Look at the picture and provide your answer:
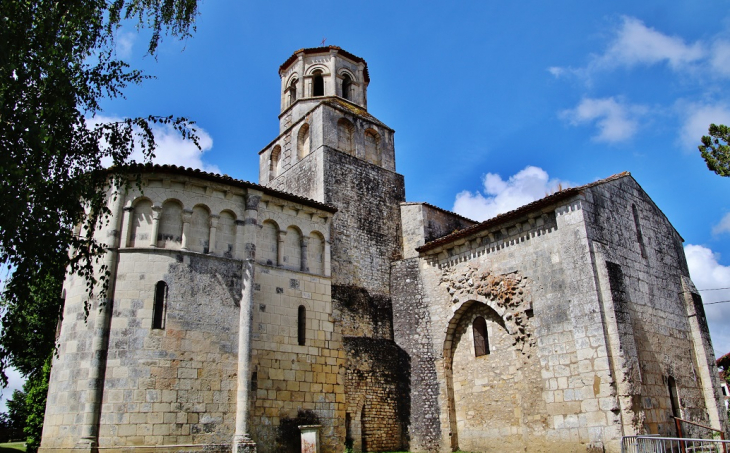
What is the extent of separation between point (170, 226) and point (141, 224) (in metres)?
0.75

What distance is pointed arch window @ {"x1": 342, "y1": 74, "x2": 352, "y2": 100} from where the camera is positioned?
951 inches

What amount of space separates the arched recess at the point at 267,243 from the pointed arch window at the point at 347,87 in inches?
356

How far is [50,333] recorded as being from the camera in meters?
20.5

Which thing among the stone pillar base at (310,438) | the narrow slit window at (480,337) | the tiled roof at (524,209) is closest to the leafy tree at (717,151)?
the tiled roof at (524,209)

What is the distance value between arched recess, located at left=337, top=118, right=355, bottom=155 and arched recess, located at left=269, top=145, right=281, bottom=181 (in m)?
3.18

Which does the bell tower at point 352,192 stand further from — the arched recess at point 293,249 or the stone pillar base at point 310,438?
the stone pillar base at point 310,438

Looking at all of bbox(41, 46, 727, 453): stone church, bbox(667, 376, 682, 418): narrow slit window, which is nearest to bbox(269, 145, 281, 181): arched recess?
bbox(41, 46, 727, 453): stone church

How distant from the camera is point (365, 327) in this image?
18.7 metres

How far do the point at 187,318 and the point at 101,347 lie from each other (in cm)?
212

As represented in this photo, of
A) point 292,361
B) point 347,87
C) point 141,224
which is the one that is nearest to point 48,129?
point 141,224

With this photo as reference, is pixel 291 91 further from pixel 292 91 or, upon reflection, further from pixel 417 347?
pixel 417 347

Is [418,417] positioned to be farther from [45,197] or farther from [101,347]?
[45,197]

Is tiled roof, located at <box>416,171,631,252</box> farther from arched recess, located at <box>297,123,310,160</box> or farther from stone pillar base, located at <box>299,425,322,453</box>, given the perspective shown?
stone pillar base, located at <box>299,425,322,453</box>

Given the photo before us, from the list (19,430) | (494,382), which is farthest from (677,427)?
(19,430)
